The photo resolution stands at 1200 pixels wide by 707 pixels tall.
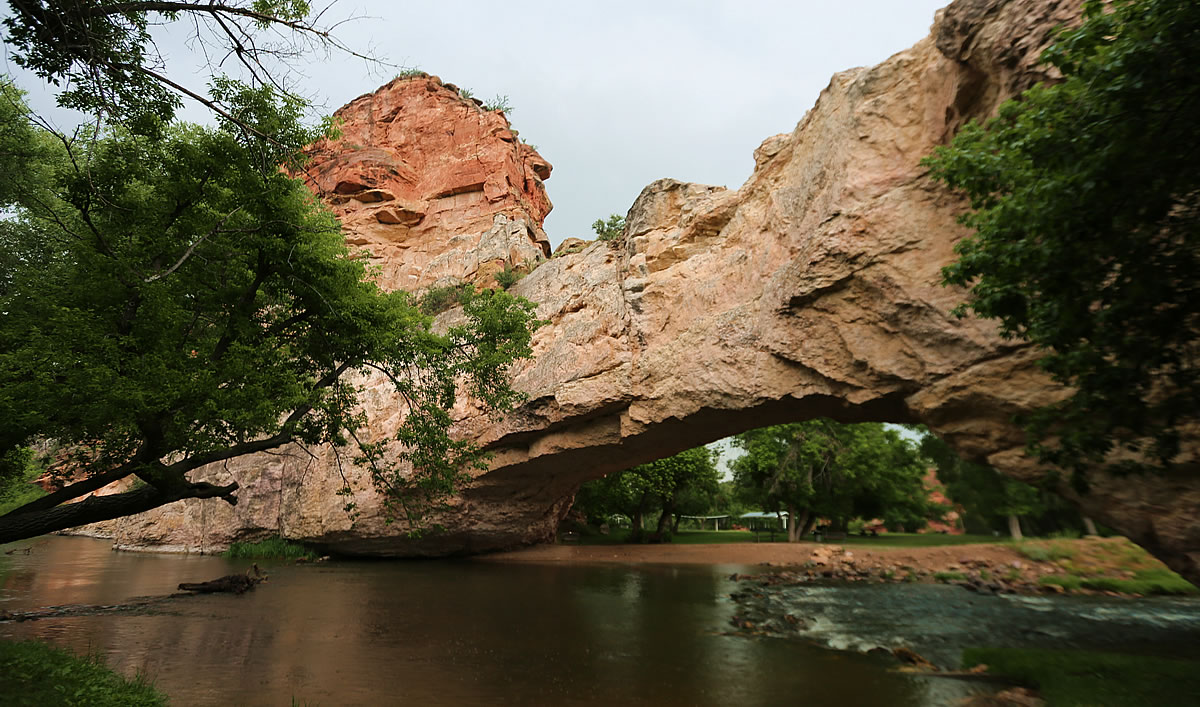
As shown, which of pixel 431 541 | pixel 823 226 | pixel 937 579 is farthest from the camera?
pixel 431 541

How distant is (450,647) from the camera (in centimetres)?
902

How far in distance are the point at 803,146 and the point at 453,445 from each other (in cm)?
1074

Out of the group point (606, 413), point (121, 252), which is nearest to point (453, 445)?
point (606, 413)

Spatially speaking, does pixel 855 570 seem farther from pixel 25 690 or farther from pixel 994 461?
pixel 25 690

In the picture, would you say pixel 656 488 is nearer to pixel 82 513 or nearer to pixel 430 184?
pixel 430 184

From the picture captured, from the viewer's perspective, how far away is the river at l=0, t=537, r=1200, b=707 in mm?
6754

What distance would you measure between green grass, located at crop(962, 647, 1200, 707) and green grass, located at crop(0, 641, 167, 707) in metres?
8.88

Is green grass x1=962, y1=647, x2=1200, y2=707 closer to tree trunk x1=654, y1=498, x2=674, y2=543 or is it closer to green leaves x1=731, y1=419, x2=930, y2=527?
green leaves x1=731, y1=419, x2=930, y2=527

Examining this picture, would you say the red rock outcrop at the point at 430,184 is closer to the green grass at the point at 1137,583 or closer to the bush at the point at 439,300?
the bush at the point at 439,300

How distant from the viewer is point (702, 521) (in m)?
59.5

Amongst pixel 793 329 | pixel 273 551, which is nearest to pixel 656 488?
pixel 273 551

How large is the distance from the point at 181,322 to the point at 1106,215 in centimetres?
1189

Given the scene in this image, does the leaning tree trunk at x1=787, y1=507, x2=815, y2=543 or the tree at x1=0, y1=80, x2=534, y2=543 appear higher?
the tree at x1=0, y1=80, x2=534, y2=543

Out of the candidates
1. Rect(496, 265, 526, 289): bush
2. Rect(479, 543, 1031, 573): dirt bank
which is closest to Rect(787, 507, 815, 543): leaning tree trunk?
Rect(479, 543, 1031, 573): dirt bank
